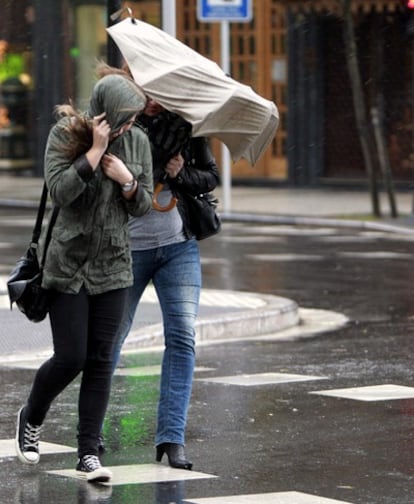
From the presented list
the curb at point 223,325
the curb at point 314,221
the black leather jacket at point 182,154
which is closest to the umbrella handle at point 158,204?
the black leather jacket at point 182,154

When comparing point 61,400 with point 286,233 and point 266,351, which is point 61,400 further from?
point 286,233

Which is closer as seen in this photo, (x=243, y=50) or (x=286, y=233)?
(x=286, y=233)

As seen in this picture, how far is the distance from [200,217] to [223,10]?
1793 cm

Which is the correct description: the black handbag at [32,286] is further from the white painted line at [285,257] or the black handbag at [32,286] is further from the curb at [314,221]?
the curb at [314,221]

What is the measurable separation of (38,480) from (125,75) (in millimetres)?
1714

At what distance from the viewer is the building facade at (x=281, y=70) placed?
30297 millimetres

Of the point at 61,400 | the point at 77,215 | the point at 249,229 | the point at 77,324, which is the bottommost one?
the point at 249,229

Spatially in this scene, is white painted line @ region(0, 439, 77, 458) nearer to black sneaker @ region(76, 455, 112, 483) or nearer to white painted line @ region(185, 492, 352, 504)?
black sneaker @ region(76, 455, 112, 483)

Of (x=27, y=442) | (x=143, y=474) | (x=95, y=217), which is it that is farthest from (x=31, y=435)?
(x=95, y=217)

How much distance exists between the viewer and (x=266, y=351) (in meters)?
11.6

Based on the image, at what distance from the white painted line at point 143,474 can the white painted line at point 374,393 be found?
221cm

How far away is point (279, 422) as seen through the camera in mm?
8383

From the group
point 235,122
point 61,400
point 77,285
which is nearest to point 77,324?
point 77,285

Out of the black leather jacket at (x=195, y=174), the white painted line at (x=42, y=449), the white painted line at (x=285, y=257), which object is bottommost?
the white painted line at (x=285, y=257)
